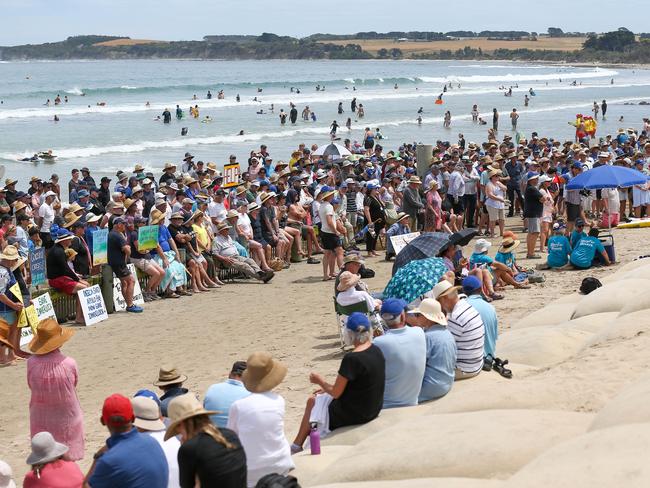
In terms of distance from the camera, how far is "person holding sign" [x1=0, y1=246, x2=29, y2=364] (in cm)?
1268

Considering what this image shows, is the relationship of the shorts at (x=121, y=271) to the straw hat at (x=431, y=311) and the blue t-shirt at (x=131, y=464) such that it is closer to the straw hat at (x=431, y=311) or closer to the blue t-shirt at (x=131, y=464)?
the straw hat at (x=431, y=311)

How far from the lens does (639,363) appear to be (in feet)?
27.6

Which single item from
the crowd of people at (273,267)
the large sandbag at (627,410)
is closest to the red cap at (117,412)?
the crowd of people at (273,267)

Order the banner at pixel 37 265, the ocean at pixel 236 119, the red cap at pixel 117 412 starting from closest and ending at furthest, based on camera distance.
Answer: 1. the red cap at pixel 117 412
2. the banner at pixel 37 265
3. the ocean at pixel 236 119

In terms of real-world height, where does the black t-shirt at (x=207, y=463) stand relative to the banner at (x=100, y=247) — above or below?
above

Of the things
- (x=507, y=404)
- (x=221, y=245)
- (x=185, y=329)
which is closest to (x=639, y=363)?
(x=507, y=404)

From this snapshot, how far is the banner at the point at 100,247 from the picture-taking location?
15242mm

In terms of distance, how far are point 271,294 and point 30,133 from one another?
4353cm

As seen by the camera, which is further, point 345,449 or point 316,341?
point 316,341

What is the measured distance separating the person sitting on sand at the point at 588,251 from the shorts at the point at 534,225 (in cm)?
153

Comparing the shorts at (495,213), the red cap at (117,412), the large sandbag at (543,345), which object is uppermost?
the red cap at (117,412)

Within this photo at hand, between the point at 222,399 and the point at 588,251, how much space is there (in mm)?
10504

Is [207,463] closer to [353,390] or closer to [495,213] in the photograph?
[353,390]

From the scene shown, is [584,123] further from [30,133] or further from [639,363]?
[639,363]
